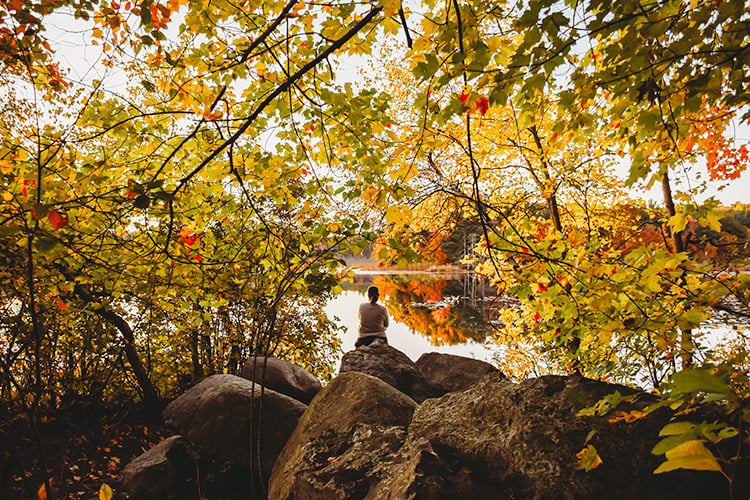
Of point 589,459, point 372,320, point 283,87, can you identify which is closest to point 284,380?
point 372,320

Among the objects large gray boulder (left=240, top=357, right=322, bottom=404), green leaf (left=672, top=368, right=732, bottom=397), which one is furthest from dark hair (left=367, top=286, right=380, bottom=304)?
green leaf (left=672, top=368, right=732, bottom=397)

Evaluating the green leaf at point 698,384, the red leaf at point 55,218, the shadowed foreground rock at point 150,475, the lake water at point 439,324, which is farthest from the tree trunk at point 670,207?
the shadowed foreground rock at point 150,475

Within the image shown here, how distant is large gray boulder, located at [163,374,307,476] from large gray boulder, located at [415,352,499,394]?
2.25m

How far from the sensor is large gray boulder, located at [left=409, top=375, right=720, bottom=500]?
1860 millimetres

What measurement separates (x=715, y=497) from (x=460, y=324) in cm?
1827

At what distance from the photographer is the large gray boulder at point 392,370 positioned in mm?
5172

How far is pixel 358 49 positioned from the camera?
2510mm

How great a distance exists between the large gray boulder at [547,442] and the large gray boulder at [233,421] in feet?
7.18

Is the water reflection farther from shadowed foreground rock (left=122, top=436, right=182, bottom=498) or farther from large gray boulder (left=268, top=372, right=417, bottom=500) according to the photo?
shadowed foreground rock (left=122, top=436, right=182, bottom=498)

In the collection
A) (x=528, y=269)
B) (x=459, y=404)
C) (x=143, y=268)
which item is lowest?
(x=459, y=404)

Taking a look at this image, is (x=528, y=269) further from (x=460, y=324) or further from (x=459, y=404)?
(x=460, y=324)

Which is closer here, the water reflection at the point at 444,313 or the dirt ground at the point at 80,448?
the dirt ground at the point at 80,448

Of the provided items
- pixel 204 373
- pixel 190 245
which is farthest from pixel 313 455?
pixel 204 373

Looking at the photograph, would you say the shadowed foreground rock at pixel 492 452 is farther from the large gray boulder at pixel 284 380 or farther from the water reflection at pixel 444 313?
the water reflection at pixel 444 313
